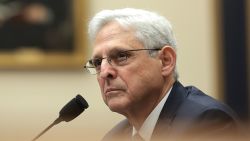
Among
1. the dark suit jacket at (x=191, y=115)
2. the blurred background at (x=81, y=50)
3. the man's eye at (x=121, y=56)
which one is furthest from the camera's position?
the blurred background at (x=81, y=50)

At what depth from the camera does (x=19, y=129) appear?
76 centimetres

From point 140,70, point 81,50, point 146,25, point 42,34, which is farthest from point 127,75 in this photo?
point 42,34

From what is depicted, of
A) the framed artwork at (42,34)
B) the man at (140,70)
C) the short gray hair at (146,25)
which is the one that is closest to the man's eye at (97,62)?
the man at (140,70)

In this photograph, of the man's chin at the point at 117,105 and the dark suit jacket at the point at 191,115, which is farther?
the man's chin at the point at 117,105

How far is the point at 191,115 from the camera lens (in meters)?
1.67

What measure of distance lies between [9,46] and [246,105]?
1289 mm

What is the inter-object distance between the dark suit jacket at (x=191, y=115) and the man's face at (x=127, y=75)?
0.23 ft

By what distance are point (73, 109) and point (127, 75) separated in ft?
0.63

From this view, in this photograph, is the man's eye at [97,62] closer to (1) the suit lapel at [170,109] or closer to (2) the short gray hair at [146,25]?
(2) the short gray hair at [146,25]

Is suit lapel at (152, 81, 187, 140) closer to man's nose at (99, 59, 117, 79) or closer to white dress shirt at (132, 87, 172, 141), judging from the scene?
white dress shirt at (132, 87, 172, 141)

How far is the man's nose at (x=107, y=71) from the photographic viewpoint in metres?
1.79

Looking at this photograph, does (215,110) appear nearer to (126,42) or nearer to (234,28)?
(126,42)

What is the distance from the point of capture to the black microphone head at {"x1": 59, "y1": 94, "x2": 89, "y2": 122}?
5.72 ft

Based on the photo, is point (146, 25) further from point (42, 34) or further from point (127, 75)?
point (42, 34)
